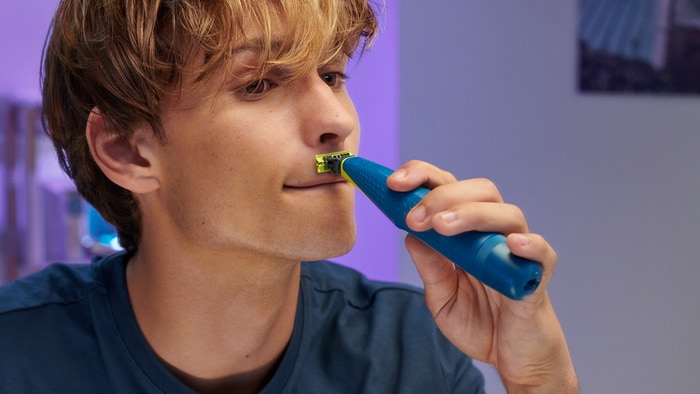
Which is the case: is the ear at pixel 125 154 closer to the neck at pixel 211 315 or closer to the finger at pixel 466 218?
the neck at pixel 211 315

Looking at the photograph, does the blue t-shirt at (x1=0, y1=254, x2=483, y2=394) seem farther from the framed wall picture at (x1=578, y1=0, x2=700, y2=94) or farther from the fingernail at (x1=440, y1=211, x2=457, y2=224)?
the framed wall picture at (x1=578, y1=0, x2=700, y2=94)

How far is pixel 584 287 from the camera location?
208cm

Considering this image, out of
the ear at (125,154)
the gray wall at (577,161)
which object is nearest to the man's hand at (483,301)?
the ear at (125,154)

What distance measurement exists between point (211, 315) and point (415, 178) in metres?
0.42

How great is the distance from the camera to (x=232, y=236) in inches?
38.5

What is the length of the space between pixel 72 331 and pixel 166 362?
14 cm

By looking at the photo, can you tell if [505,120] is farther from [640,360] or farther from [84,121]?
[84,121]

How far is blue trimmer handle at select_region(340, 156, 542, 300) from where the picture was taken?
67 cm

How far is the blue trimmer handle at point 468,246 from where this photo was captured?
668 millimetres

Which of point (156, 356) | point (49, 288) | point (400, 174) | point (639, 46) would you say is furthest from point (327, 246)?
point (639, 46)

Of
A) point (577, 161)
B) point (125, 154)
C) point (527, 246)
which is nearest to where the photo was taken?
point (527, 246)

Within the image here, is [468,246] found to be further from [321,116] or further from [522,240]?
[321,116]

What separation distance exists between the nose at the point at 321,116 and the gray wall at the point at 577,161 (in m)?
0.87

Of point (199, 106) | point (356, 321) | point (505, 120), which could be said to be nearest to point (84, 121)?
point (199, 106)
